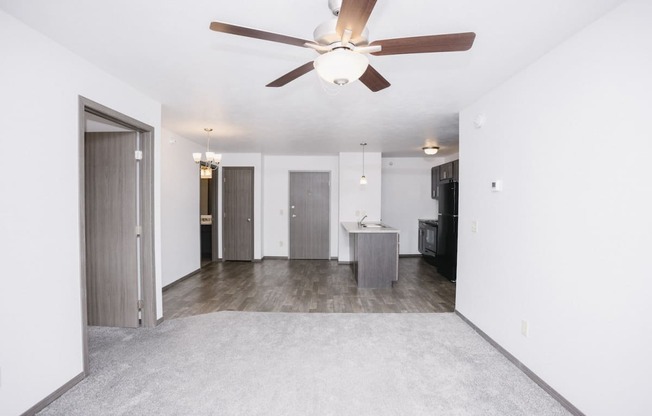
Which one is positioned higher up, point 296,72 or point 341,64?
point 296,72

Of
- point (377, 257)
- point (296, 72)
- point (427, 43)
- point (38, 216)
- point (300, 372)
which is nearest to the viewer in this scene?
point (427, 43)

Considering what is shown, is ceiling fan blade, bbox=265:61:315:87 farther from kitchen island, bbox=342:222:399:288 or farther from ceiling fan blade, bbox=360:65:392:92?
kitchen island, bbox=342:222:399:288

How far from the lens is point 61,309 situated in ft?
6.89

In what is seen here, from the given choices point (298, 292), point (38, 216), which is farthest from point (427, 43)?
point (298, 292)

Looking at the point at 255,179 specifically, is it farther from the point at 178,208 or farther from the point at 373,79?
the point at 373,79

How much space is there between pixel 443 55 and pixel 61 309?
3.33 m

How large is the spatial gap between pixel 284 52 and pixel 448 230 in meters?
4.11

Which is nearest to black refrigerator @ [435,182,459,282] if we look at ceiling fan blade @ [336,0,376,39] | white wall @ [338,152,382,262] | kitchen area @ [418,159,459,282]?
kitchen area @ [418,159,459,282]

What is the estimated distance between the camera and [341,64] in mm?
1350

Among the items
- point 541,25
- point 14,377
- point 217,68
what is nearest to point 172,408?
point 14,377

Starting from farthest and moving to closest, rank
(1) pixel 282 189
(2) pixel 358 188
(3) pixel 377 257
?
1. (1) pixel 282 189
2. (2) pixel 358 188
3. (3) pixel 377 257

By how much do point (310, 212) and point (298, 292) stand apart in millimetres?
2750

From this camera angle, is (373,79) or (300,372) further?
(300,372)

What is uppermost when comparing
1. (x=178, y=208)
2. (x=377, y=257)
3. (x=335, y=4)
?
(x=335, y=4)
